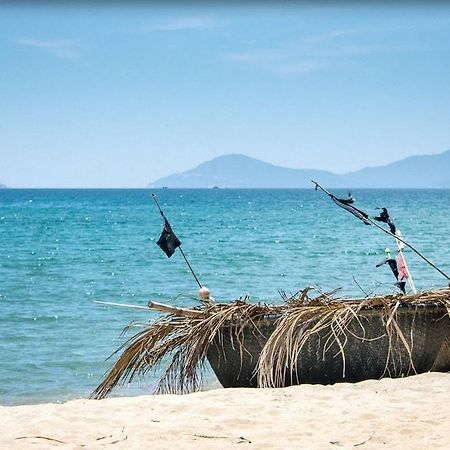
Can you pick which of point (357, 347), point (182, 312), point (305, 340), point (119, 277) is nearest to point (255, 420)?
point (305, 340)

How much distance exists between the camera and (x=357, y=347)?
20.5ft

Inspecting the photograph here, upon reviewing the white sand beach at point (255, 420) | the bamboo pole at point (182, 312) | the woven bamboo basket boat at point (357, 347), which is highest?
the bamboo pole at point (182, 312)

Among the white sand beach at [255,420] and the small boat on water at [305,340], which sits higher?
the small boat on water at [305,340]

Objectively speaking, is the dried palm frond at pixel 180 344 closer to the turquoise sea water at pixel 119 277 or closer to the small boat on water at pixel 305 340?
the small boat on water at pixel 305 340

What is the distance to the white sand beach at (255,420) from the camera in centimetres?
461

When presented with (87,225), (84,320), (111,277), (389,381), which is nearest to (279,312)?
(389,381)

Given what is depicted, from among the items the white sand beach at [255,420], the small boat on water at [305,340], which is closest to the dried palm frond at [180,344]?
the small boat on water at [305,340]

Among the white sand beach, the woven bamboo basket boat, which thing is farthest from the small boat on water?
the white sand beach

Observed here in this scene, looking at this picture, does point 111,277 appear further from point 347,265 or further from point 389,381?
point 389,381

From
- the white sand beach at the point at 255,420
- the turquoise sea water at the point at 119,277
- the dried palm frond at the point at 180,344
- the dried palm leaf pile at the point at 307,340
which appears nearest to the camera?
the white sand beach at the point at 255,420

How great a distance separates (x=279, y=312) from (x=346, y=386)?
707mm

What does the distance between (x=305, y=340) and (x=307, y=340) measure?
0.25 feet

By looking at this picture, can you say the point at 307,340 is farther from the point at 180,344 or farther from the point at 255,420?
the point at 255,420

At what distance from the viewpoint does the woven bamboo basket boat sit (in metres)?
6.18
